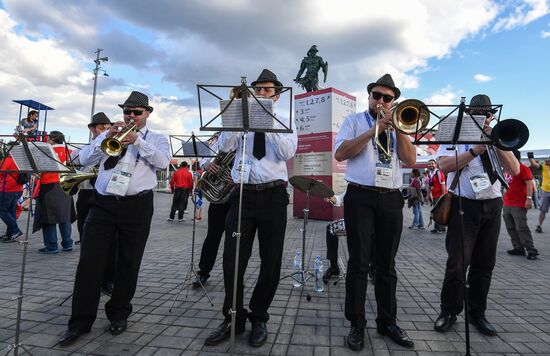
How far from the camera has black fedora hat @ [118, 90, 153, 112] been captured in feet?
11.3

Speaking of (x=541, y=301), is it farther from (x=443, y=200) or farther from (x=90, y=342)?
(x=90, y=342)

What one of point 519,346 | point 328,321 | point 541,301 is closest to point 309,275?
point 328,321

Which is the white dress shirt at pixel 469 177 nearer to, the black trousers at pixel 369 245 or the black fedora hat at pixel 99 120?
the black trousers at pixel 369 245

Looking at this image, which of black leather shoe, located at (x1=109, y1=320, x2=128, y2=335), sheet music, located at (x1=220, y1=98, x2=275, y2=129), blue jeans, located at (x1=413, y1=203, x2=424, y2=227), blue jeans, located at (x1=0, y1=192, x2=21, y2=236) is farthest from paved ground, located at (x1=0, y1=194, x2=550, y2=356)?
blue jeans, located at (x1=413, y1=203, x2=424, y2=227)

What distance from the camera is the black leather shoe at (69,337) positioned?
2.88m

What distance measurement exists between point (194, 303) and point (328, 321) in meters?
1.55

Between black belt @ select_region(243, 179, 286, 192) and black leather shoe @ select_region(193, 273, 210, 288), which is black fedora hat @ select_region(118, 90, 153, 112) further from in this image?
black leather shoe @ select_region(193, 273, 210, 288)

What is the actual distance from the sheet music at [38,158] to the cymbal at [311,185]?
2.54m

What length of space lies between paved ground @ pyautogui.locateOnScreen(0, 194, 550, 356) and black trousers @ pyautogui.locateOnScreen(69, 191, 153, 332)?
0.71ft

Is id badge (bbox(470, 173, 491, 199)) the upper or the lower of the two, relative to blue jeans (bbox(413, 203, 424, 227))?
upper

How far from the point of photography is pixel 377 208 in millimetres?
3043

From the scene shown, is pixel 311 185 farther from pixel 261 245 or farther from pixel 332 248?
pixel 261 245

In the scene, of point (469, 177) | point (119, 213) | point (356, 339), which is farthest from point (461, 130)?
point (119, 213)

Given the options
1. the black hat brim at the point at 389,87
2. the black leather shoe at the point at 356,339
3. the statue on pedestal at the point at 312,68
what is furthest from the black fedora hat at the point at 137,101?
the statue on pedestal at the point at 312,68
